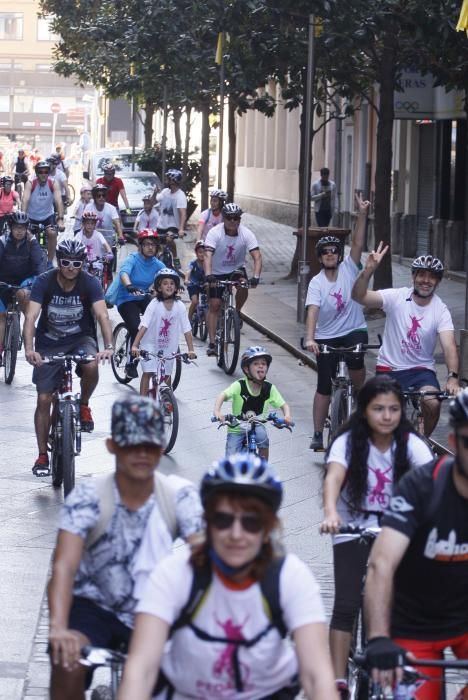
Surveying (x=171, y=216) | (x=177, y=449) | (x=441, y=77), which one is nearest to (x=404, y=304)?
(x=177, y=449)

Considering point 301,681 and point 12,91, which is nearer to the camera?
point 301,681

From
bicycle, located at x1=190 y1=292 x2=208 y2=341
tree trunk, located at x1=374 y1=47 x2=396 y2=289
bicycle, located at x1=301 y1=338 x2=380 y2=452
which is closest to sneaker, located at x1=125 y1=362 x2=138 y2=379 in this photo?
bicycle, located at x1=301 y1=338 x2=380 y2=452

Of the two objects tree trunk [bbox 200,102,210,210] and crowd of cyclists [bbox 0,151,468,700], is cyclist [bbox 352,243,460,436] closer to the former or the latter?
crowd of cyclists [bbox 0,151,468,700]

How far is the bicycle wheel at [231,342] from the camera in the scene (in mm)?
16969

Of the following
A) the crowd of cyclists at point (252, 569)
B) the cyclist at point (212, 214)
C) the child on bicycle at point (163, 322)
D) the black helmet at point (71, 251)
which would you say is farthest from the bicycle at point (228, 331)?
the crowd of cyclists at point (252, 569)

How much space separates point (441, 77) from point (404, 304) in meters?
11.6

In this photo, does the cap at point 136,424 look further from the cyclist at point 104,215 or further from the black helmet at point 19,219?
the cyclist at point 104,215

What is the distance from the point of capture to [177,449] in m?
12.7

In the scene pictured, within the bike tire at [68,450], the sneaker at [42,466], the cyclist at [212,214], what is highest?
the cyclist at [212,214]

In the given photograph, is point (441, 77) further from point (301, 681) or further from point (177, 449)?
point (301, 681)

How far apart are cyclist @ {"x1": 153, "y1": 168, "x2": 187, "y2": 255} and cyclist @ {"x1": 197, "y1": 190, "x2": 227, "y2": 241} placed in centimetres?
539

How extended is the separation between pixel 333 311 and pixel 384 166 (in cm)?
979

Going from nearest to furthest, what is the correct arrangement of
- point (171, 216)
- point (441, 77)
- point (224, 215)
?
point (224, 215), point (441, 77), point (171, 216)

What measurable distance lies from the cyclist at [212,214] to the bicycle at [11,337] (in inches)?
186
